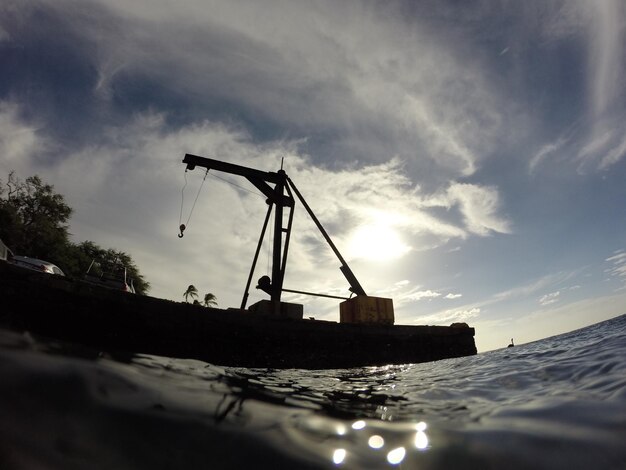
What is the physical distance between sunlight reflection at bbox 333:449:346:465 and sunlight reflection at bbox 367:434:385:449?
0.18m

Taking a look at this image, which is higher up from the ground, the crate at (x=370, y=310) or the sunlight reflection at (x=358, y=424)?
the crate at (x=370, y=310)

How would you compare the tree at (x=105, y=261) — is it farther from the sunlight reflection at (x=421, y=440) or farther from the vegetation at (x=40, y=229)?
the sunlight reflection at (x=421, y=440)

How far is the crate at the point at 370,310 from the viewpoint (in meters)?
10.8


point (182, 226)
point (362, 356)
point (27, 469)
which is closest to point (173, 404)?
point (27, 469)

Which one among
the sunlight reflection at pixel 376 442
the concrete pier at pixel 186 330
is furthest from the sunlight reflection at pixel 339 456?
the concrete pier at pixel 186 330

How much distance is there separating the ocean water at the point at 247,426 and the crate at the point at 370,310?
27.7 feet

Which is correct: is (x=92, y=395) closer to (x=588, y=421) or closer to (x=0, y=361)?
(x=0, y=361)

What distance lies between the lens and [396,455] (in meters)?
1.46

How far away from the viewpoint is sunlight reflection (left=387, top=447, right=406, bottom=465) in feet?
4.57

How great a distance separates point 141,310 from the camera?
5.57 m

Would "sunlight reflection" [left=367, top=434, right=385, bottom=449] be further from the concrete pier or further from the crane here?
the crane

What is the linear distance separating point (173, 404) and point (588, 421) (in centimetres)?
236

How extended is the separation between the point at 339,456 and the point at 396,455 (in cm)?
29

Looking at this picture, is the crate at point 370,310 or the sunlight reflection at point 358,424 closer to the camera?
the sunlight reflection at point 358,424
